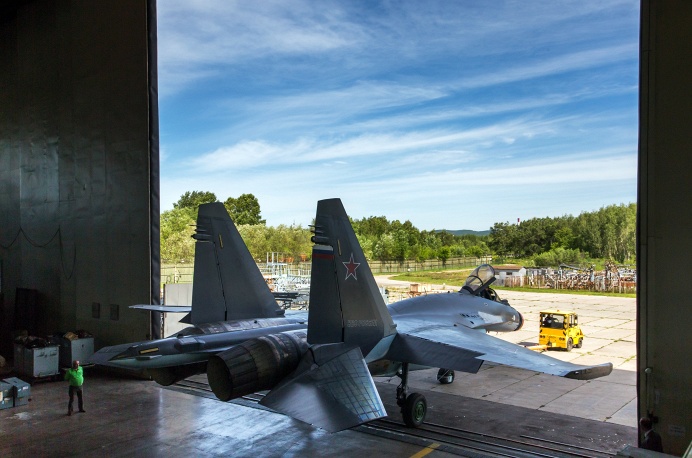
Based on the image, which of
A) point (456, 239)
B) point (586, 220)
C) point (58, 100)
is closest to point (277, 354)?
point (58, 100)

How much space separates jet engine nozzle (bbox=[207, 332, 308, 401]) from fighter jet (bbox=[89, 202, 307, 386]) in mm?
1522

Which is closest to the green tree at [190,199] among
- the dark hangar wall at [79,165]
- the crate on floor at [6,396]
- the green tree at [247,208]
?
the green tree at [247,208]

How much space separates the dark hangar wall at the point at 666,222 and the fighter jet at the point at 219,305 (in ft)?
18.9

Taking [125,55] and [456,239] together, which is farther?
[456,239]

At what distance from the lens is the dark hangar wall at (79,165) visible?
12.9 m

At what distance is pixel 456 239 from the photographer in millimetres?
23375

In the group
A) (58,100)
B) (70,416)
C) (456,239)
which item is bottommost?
(70,416)

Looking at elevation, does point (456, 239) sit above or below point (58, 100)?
below

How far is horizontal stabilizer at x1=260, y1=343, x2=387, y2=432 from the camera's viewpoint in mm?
5973

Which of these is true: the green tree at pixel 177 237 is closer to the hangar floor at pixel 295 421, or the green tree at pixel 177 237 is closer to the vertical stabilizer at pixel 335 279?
the hangar floor at pixel 295 421

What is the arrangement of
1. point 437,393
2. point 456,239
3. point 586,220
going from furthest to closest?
point 456,239
point 586,220
point 437,393

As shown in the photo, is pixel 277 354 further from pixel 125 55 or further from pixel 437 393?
pixel 125 55

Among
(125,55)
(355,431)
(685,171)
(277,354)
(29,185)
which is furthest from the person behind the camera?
(29,185)

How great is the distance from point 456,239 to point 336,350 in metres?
16.7
